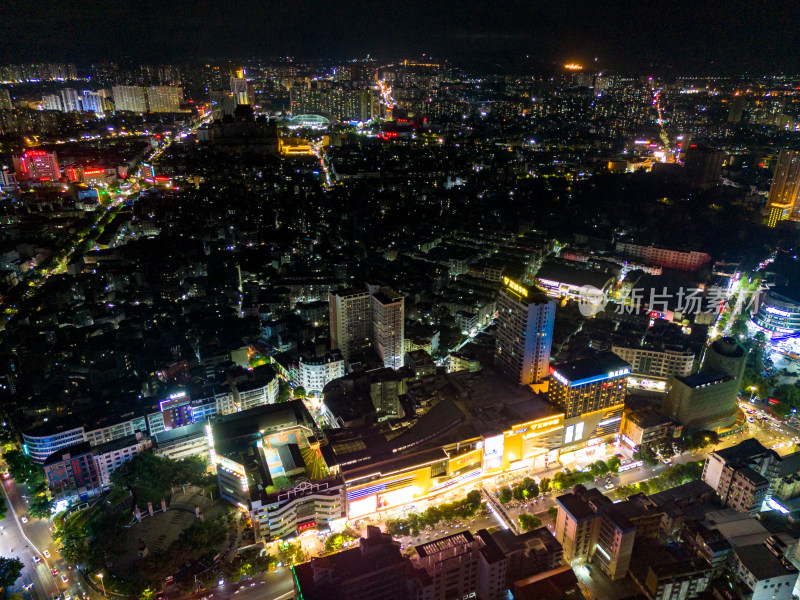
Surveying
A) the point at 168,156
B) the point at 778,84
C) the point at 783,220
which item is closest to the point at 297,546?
the point at 783,220

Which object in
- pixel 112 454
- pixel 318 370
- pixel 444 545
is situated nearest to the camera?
pixel 444 545

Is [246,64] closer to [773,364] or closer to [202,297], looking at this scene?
[202,297]

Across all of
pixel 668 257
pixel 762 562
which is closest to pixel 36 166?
pixel 668 257

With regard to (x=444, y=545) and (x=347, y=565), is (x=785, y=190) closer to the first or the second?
(x=444, y=545)

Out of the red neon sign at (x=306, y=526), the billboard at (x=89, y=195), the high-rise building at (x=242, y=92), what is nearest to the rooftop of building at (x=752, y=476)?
the red neon sign at (x=306, y=526)

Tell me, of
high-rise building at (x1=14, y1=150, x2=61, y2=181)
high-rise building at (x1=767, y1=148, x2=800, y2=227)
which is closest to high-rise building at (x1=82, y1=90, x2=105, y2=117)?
high-rise building at (x1=14, y1=150, x2=61, y2=181)

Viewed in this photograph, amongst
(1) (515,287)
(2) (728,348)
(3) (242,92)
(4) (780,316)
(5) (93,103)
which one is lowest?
(4) (780,316)

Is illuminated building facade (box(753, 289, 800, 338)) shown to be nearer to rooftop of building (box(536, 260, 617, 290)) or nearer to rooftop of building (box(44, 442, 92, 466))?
rooftop of building (box(536, 260, 617, 290))
